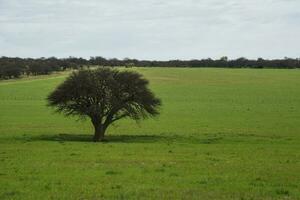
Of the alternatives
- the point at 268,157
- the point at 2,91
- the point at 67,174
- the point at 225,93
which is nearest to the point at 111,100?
the point at 268,157

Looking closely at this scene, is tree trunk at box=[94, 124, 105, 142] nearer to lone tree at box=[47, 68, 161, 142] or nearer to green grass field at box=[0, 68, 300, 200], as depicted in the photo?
lone tree at box=[47, 68, 161, 142]

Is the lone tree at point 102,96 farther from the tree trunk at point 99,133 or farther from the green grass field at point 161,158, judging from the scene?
the green grass field at point 161,158

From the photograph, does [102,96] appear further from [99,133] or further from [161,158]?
[161,158]

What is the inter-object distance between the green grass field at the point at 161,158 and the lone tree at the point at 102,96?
224 centimetres

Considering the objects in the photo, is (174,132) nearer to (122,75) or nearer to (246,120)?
(122,75)

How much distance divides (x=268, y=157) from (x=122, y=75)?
18.6 meters

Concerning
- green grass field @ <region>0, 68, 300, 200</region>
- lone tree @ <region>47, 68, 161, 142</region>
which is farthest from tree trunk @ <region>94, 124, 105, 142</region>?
green grass field @ <region>0, 68, 300, 200</region>

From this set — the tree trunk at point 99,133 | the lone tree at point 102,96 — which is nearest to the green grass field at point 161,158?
the tree trunk at point 99,133

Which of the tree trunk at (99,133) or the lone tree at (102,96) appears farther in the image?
the tree trunk at (99,133)

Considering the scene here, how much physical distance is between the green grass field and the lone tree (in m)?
2.24

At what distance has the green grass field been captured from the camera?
1579 centimetres

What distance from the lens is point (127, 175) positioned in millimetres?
19344

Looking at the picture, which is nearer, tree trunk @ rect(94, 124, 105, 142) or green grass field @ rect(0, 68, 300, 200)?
green grass field @ rect(0, 68, 300, 200)

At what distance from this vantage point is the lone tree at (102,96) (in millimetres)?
42312
